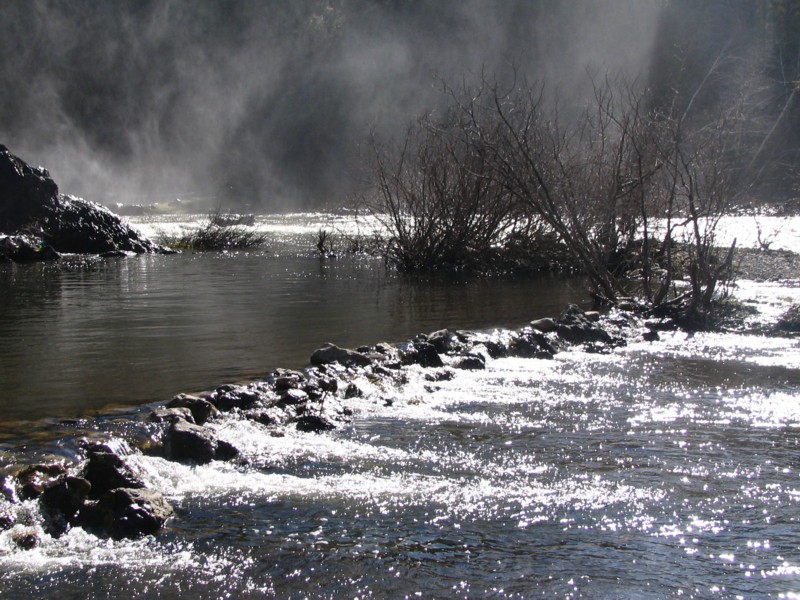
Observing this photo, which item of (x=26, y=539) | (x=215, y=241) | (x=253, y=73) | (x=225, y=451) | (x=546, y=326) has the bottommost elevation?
(x=26, y=539)

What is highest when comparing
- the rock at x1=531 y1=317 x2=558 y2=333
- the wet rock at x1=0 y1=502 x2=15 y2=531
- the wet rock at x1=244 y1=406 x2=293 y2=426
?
the rock at x1=531 y1=317 x2=558 y2=333

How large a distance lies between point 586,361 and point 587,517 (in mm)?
4327

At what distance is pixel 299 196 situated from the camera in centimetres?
5856

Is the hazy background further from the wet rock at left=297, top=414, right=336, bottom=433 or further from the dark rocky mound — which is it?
the wet rock at left=297, top=414, right=336, bottom=433

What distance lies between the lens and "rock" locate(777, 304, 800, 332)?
396 inches

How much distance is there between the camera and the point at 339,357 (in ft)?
26.3

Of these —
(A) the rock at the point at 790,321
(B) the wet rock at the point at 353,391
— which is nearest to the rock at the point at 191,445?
(B) the wet rock at the point at 353,391

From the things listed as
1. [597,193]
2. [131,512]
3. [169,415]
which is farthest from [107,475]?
[597,193]

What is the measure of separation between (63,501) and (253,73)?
7442 cm

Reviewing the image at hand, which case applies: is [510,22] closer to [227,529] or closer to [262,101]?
[262,101]

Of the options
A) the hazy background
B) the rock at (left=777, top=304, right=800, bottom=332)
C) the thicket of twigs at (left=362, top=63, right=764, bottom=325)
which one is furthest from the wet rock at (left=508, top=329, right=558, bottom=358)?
the hazy background

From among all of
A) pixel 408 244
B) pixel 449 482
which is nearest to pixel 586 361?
pixel 449 482

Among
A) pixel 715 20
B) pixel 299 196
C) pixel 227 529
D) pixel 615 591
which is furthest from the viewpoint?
pixel 299 196

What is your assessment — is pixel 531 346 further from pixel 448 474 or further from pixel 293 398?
pixel 448 474
